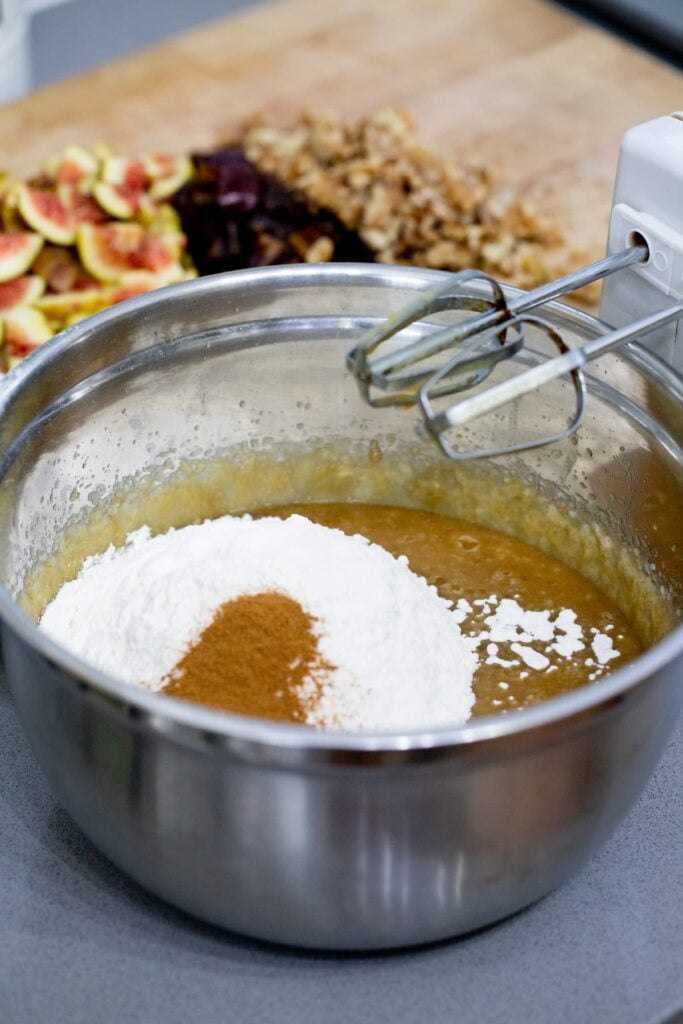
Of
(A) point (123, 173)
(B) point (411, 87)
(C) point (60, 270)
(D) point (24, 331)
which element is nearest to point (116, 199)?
(A) point (123, 173)

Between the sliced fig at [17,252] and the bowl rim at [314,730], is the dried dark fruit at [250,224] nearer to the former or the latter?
the sliced fig at [17,252]

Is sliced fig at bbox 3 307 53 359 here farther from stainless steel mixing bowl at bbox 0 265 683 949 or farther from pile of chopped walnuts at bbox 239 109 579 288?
stainless steel mixing bowl at bbox 0 265 683 949

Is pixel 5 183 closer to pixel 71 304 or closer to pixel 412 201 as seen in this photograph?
pixel 71 304

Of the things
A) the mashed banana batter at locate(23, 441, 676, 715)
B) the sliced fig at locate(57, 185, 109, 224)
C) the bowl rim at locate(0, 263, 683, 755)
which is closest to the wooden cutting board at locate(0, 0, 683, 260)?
the sliced fig at locate(57, 185, 109, 224)

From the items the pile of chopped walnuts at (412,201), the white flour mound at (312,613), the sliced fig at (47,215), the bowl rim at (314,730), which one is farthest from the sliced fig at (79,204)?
the bowl rim at (314,730)

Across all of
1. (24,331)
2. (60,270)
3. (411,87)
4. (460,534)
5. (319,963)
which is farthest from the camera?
(411,87)

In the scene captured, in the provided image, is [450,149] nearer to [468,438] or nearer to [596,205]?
[596,205]
